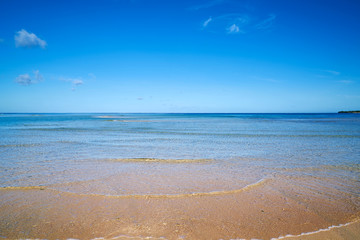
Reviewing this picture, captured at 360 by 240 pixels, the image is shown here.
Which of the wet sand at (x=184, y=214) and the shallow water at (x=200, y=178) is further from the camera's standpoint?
the shallow water at (x=200, y=178)

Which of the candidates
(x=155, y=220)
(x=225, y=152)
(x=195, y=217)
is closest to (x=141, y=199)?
(x=155, y=220)

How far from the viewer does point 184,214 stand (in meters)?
5.00

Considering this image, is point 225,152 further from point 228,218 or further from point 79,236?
point 79,236

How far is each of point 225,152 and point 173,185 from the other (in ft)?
22.1

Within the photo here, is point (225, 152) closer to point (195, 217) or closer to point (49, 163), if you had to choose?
point (195, 217)

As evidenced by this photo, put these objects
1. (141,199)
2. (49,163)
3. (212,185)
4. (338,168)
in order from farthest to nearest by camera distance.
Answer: (49,163) → (338,168) → (212,185) → (141,199)

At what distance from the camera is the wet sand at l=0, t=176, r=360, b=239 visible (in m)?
4.24

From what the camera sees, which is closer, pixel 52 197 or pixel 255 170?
pixel 52 197

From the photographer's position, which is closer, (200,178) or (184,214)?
(184,214)

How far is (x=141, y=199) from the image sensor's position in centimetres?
590

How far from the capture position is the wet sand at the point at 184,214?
4238 millimetres

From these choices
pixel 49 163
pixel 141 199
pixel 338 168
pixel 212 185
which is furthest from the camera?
pixel 49 163

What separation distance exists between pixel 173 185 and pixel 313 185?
15.3ft

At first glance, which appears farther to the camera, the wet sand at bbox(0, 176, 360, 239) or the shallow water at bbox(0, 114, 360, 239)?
the shallow water at bbox(0, 114, 360, 239)
